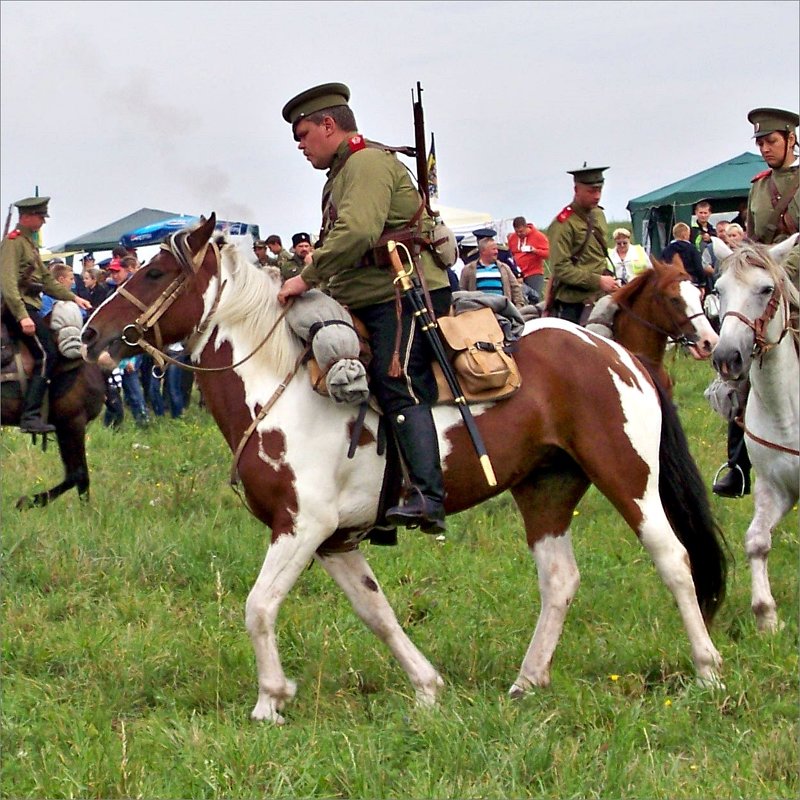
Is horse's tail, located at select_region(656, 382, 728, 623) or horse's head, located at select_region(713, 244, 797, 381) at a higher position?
horse's head, located at select_region(713, 244, 797, 381)

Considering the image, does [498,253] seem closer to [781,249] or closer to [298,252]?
[298,252]

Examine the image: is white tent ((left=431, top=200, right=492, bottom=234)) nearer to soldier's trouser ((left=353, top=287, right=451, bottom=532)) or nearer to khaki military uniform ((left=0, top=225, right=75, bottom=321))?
khaki military uniform ((left=0, top=225, right=75, bottom=321))

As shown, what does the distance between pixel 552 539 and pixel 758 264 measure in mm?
1951

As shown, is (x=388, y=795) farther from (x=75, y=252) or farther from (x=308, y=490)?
(x=75, y=252)

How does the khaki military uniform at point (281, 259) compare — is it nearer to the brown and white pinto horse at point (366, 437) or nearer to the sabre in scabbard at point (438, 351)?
the brown and white pinto horse at point (366, 437)

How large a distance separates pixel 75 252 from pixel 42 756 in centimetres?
2450

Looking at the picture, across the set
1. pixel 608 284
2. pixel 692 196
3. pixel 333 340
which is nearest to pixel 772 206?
pixel 608 284

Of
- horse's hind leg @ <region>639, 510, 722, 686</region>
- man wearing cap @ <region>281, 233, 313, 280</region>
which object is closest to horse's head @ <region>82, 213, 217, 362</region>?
horse's hind leg @ <region>639, 510, 722, 686</region>

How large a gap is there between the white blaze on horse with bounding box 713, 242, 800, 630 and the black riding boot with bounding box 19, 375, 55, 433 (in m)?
6.89

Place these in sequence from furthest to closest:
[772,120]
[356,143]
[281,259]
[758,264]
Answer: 1. [281,259]
2. [772,120]
3. [758,264]
4. [356,143]

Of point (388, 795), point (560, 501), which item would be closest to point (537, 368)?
point (560, 501)

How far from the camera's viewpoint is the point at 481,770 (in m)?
5.21

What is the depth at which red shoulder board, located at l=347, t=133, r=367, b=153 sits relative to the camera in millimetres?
6395

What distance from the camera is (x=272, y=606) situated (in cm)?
611
